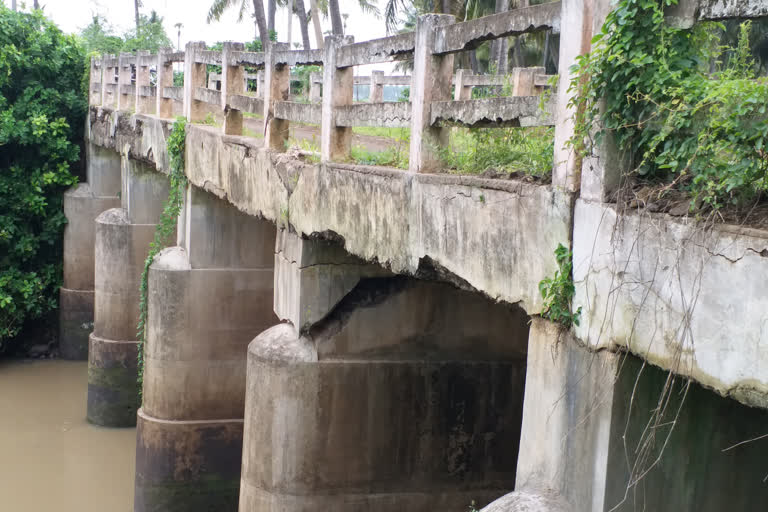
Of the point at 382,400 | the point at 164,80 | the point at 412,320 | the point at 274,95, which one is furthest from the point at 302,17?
the point at 382,400

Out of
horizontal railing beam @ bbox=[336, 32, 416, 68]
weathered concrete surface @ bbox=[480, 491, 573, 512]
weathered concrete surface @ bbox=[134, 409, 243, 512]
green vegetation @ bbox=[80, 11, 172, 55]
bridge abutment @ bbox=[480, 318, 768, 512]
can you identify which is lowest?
weathered concrete surface @ bbox=[134, 409, 243, 512]

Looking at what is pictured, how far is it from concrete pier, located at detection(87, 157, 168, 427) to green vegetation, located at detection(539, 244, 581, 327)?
11453mm

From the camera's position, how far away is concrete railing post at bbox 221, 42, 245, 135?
9062 mm

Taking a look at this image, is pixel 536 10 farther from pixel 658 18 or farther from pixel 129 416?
pixel 129 416

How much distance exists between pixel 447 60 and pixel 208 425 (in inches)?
261

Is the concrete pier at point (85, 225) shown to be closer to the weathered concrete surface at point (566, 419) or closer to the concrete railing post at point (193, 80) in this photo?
the concrete railing post at point (193, 80)

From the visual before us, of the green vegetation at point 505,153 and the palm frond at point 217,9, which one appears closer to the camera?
the green vegetation at point 505,153

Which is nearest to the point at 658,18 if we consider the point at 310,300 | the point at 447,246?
the point at 447,246

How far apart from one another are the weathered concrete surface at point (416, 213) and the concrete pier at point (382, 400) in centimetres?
64

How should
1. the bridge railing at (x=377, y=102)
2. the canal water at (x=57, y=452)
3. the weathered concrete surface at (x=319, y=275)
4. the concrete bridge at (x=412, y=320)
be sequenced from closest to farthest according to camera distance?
1. the concrete bridge at (x=412, y=320)
2. the bridge railing at (x=377, y=102)
3. the weathered concrete surface at (x=319, y=275)
4. the canal water at (x=57, y=452)

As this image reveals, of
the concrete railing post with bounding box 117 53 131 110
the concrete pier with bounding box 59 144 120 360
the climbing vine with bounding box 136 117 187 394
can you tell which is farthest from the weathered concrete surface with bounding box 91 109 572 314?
the concrete pier with bounding box 59 144 120 360

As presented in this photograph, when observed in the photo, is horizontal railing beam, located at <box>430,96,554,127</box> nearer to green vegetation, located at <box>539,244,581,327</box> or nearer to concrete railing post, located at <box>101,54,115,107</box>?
green vegetation, located at <box>539,244,581,327</box>

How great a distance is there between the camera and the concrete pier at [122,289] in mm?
14703

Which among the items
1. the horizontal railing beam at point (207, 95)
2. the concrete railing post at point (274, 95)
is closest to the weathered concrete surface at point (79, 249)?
the horizontal railing beam at point (207, 95)
